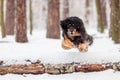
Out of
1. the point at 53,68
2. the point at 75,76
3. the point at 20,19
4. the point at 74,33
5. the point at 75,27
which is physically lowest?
the point at 75,76

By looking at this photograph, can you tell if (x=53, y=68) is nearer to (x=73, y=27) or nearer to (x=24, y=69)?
(x=24, y=69)

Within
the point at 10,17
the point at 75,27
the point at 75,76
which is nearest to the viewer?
the point at 75,76

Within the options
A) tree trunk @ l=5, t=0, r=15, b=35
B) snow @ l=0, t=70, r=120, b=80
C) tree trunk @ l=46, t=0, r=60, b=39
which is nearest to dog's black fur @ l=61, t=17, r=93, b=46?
snow @ l=0, t=70, r=120, b=80

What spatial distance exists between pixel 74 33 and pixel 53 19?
19.6 feet

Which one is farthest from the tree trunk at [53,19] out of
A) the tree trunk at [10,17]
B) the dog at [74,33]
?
the dog at [74,33]

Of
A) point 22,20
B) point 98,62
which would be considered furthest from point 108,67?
point 22,20

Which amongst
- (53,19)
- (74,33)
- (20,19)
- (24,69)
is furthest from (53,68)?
(53,19)

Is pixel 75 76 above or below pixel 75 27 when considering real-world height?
below

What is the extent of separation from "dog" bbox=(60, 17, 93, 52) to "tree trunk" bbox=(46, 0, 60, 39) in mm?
5532

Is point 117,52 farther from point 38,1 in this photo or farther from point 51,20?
point 38,1

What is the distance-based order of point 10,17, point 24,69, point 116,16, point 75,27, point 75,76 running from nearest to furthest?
point 24,69
point 75,76
point 75,27
point 116,16
point 10,17

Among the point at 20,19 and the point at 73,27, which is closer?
the point at 73,27

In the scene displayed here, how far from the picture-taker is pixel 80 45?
8.59 metres

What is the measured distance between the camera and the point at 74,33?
8.31 m
